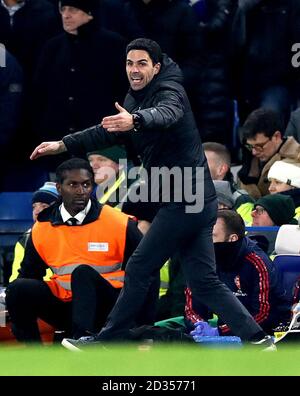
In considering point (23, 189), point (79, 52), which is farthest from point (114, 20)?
point (23, 189)

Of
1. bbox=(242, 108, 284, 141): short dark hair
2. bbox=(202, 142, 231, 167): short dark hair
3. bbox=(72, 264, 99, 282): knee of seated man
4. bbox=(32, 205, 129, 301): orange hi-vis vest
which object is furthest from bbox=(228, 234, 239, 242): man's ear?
bbox=(242, 108, 284, 141): short dark hair

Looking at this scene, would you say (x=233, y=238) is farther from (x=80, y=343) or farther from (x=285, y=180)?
(x=285, y=180)

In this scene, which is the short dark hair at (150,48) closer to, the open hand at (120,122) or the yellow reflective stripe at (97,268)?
the open hand at (120,122)

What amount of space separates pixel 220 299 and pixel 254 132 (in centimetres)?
314

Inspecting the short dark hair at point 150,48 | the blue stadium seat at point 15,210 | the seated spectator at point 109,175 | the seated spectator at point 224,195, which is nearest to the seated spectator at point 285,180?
the seated spectator at point 224,195

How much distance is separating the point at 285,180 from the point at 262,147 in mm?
660

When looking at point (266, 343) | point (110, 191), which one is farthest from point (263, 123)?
point (266, 343)

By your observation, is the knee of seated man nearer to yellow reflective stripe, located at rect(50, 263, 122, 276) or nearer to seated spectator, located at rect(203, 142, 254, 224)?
yellow reflective stripe, located at rect(50, 263, 122, 276)

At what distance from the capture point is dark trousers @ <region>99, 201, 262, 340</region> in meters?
9.74

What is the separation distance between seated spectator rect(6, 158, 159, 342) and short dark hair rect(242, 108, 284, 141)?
196 centimetres

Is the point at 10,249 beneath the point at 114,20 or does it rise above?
beneath

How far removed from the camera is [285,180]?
12.1 metres

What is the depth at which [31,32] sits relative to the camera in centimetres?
1353

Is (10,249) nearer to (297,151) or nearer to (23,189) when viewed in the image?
(23,189)
